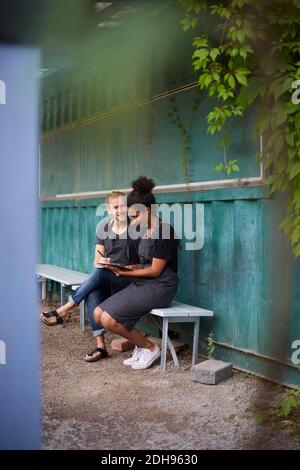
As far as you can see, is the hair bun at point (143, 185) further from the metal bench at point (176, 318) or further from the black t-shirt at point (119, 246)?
the metal bench at point (176, 318)

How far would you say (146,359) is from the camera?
461cm

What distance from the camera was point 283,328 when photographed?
404cm

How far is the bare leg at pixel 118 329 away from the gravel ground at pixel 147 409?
201 mm

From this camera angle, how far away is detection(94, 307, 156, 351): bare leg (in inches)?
179

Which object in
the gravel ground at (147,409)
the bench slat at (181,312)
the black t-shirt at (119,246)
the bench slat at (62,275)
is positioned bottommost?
the gravel ground at (147,409)

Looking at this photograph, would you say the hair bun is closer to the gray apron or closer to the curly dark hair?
the curly dark hair

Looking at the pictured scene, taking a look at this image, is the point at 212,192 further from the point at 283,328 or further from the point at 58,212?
the point at 58,212

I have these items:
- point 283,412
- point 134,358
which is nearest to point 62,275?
point 134,358

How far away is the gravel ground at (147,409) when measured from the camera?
3182 mm

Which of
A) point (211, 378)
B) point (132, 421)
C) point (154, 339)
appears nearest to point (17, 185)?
point (132, 421)

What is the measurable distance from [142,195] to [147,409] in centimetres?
178

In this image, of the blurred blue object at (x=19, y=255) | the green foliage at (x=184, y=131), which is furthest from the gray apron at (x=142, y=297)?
the blurred blue object at (x=19, y=255)
